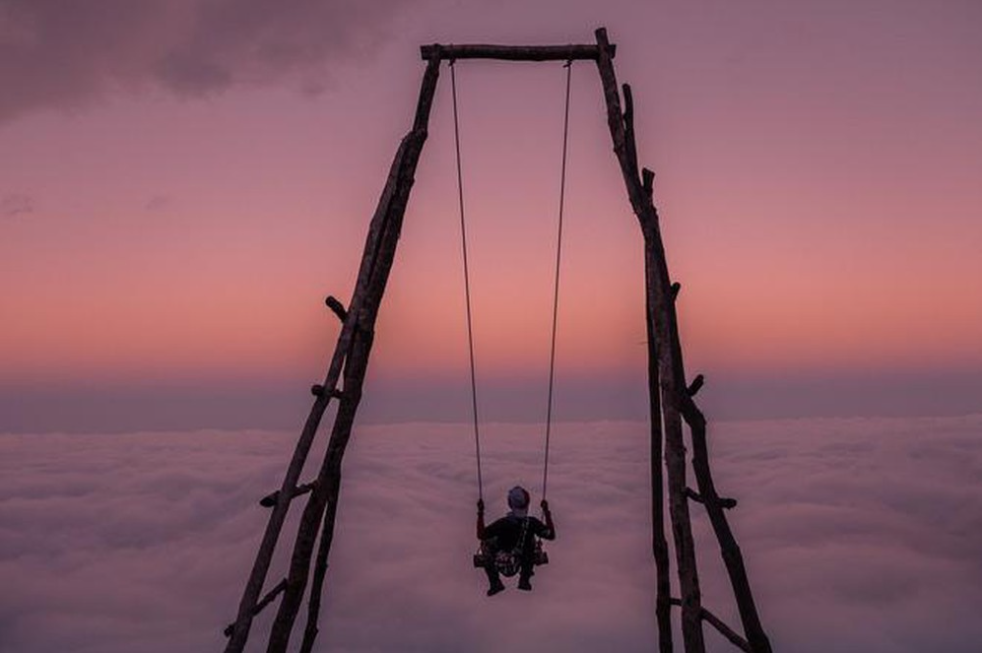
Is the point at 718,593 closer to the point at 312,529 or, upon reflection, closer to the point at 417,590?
the point at 417,590

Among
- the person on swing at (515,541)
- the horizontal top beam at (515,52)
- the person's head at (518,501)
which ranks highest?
the horizontal top beam at (515,52)

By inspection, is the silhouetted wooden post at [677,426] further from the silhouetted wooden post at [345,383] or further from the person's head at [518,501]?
the person's head at [518,501]

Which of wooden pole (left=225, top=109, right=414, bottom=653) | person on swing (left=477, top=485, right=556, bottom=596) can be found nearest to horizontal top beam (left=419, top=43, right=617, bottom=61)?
wooden pole (left=225, top=109, right=414, bottom=653)

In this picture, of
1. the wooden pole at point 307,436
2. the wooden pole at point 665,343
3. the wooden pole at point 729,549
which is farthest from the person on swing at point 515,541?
the wooden pole at point 307,436

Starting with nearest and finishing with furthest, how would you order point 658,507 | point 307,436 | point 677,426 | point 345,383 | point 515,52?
point 307,436 < point 677,426 < point 345,383 < point 515,52 < point 658,507

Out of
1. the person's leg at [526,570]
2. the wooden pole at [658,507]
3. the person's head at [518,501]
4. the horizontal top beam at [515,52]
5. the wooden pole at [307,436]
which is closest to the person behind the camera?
the wooden pole at [307,436]

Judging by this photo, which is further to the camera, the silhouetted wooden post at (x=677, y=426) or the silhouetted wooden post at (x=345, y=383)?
the silhouetted wooden post at (x=677, y=426)

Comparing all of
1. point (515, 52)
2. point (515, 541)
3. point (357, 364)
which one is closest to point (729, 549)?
point (357, 364)

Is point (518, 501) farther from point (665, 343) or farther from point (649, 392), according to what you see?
point (665, 343)

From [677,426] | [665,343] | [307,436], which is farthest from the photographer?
[665,343]
